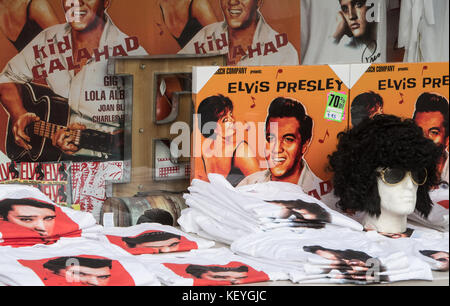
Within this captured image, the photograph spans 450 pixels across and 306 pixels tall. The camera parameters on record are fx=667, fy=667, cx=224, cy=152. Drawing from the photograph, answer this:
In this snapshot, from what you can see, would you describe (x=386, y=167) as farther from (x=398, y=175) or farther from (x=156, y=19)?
(x=156, y=19)

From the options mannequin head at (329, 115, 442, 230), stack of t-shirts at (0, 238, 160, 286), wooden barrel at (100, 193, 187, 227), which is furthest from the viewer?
wooden barrel at (100, 193, 187, 227)

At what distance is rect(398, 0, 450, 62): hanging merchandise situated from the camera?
198 centimetres

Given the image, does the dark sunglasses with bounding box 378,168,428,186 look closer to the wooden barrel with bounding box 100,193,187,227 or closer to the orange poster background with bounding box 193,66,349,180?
the orange poster background with bounding box 193,66,349,180

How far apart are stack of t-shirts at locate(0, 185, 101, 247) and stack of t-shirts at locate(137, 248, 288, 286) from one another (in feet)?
0.98

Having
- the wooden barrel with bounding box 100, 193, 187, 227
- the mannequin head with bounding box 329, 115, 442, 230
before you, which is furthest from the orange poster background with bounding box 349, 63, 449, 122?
the wooden barrel with bounding box 100, 193, 187, 227

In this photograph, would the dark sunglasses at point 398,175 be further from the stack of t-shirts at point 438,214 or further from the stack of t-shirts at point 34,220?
the stack of t-shirts at point 34,220

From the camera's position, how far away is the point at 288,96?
2428mm

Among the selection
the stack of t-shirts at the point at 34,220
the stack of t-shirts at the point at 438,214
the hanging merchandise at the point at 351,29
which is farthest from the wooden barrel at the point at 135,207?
the stack of t-shirts at the point at 438,214

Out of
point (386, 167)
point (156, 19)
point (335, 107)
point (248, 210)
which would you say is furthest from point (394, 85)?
point (156, 19)

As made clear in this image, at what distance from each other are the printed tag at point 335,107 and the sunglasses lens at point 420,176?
39 cm

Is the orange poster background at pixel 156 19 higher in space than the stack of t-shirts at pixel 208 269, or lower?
higher

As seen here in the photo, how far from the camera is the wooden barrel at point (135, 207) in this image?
2494mm

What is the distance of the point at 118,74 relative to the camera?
8.58ft

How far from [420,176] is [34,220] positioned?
1.24 m
